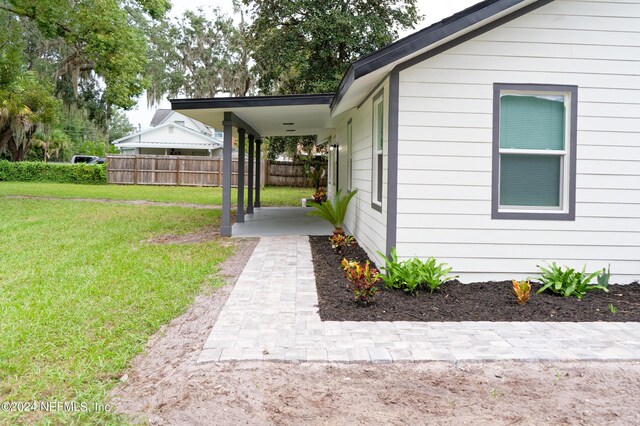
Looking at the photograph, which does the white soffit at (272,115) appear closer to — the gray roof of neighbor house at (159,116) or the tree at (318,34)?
the tree at (318,34)

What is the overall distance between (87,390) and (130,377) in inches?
11.0

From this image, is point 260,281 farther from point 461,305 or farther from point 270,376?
point 270,376

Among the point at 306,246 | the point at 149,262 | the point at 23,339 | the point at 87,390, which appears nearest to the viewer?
the point at 87,390

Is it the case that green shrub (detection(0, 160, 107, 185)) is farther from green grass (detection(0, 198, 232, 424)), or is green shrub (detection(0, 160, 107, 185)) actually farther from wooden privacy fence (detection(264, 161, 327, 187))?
green grass (detection(0, 198, 232, 424))

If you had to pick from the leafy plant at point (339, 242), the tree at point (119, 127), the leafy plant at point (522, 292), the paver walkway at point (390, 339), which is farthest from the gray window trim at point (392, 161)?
the tree at point (119, 127)

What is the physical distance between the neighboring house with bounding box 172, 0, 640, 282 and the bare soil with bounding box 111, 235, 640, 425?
2.10 metres

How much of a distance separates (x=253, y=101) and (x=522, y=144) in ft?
13.7

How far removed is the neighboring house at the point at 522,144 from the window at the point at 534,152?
0.01 meters

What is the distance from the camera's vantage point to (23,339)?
371 centimetres

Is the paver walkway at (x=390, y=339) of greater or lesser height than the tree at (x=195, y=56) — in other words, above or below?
below

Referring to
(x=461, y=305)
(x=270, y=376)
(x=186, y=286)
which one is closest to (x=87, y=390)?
(x=270, y=376)

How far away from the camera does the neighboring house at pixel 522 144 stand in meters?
5.17

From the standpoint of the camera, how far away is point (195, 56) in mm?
28562

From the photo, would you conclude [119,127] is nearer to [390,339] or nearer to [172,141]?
[172,141]
